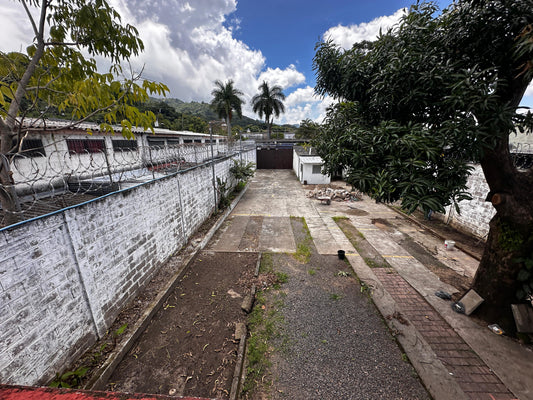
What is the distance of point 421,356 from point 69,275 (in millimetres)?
5604

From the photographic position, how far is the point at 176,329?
404 centimetres

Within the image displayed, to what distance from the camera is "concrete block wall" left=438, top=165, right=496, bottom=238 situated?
7.52 m

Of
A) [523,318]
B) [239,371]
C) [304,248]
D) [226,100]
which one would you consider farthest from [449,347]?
[226,100]

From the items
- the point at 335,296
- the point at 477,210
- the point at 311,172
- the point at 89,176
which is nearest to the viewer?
the point at 335,296

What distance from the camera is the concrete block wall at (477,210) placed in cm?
752

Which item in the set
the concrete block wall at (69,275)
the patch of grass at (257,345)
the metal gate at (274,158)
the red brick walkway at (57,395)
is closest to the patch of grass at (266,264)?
the patch of grass at (257,345)

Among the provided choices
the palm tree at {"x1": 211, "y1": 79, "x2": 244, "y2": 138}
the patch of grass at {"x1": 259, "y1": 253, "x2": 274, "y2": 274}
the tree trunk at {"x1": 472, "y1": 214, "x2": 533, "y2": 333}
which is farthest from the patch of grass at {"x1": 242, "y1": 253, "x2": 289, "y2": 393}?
the palm tree at {"x1": 211, "y1": 79, "x2": 244, "y2": 138}

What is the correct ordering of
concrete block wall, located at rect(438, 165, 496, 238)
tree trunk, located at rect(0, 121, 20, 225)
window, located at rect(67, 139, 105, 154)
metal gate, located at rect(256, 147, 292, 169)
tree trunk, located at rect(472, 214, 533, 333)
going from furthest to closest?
metal gate, located at rect(256, 147, 292, 169) → window, located at rect(67, 139, 105, 154) → concrete block wall, located at rect(438, 165, 496, 238) → tree trunk, located at rect(472, 214, 533, 333) → tree trunk, located at rect(0, 121, 20, 225)

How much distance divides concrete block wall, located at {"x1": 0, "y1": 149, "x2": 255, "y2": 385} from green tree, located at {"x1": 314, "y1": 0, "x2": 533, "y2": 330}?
403 centimetres

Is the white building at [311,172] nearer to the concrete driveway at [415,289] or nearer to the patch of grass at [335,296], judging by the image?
the concrete driveway at [415,289]

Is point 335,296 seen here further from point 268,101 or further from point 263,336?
point 268,101

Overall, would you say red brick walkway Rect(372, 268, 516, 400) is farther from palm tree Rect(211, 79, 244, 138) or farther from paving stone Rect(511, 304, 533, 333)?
palm tree Rect(211, 79, 244, 138)

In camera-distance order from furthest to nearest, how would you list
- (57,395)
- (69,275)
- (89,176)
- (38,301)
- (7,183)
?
(89,176), (69,275), (38,301), (7,183), (57,395)

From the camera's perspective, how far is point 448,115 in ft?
9.80
